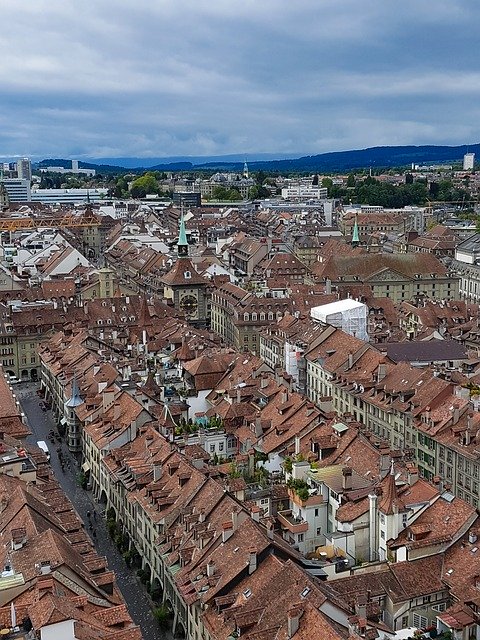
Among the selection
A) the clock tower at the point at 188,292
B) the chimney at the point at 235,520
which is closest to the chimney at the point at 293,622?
the chimney at the point at 235,520

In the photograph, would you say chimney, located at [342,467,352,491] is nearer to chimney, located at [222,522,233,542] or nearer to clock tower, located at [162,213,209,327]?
chimney, located at [222,522,233,542]

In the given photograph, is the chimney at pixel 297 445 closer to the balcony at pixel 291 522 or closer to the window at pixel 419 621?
the balcony at pixel 291 522

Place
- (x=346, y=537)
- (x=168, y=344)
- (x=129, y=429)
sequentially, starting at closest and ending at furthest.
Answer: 1. (x=346, y=537)
2. (x=129, y=429)
3. (x=168, y=344)

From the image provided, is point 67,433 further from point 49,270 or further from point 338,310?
point 49,270

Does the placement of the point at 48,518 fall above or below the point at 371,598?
above

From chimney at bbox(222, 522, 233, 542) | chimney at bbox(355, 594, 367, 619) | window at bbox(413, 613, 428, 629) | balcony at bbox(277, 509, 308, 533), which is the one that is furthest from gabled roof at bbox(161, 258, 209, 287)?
chimney at bbox(355, 594, 367, 619)

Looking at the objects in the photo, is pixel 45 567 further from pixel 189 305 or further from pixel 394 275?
pixel 394 275

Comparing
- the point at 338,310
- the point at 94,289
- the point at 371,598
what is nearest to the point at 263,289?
the point at 94,289
